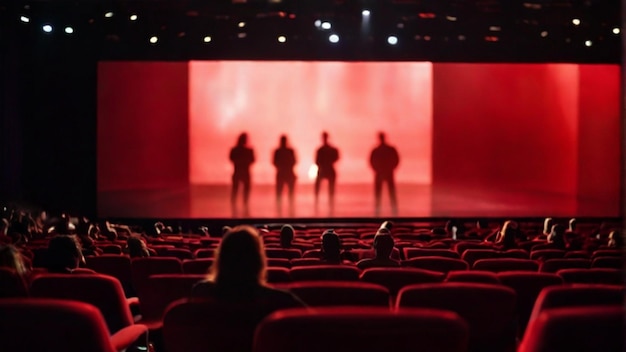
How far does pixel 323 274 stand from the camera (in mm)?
4637

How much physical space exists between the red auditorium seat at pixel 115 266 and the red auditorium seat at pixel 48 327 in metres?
3.94

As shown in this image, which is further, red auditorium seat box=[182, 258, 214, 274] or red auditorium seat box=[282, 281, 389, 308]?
red auditorium seat box=[182, 258, 214, 274]

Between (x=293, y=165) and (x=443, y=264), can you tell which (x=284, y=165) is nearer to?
(x=293, y=165)

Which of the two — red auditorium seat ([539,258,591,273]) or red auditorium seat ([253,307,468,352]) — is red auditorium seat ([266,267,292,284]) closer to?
red auditorium seat ([539,258,591,273])

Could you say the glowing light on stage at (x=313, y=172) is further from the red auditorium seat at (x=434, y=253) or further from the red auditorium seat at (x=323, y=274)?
the red auditorium seat at (x=323, y=274)

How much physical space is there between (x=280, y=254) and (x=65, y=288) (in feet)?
12.2

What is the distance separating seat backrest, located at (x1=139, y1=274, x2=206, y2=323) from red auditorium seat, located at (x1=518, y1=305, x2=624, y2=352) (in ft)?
8.47

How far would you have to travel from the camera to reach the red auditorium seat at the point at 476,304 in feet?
10.2

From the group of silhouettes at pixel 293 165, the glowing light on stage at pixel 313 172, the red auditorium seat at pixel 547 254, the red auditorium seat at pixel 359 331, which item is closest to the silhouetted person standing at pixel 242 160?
the group of silhouettes at pixel 293 165

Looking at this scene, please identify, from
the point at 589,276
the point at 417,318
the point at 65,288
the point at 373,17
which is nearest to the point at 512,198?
the point at 373,17

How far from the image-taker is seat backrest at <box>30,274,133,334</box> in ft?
11.7

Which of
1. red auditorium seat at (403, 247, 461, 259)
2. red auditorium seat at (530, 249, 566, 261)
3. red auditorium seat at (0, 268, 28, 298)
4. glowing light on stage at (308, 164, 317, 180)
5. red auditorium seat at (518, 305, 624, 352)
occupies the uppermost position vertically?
glowing light on stage at (308, 164, 317, 180)

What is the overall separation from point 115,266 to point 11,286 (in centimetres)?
258

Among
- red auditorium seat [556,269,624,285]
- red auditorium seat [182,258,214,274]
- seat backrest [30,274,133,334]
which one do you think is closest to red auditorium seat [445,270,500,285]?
red auditorium seat [556,269,624,285]
